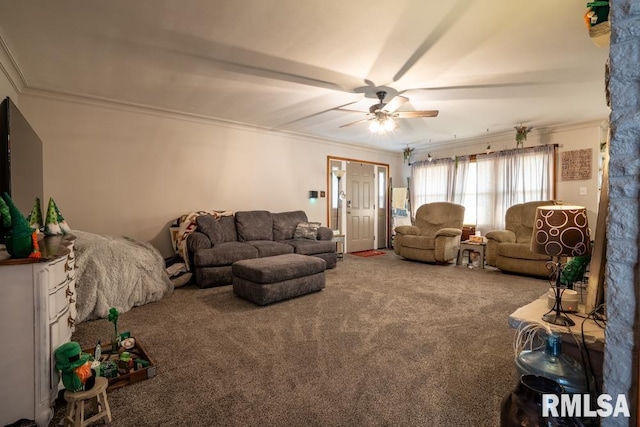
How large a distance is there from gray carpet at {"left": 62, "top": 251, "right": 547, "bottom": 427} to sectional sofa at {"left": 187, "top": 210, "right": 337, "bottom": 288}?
0.36m

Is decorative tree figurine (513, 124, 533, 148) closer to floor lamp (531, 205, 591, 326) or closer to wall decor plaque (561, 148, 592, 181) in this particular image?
wall decor plaque (561, 148, 592, 181)

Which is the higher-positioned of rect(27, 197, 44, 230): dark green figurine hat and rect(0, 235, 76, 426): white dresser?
rect(27, 197, 44, 230): dark green figurine hat

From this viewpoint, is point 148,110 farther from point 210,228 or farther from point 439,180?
point 439,180

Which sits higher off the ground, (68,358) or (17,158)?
(17,158)

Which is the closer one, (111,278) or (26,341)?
(26,341)

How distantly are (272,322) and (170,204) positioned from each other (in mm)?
2763

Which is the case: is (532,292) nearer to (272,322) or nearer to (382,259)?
(382,259)

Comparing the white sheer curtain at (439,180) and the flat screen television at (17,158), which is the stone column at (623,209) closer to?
the flat screen television at (17,158)

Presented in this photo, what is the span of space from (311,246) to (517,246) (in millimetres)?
3075

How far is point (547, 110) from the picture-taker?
4.24 m

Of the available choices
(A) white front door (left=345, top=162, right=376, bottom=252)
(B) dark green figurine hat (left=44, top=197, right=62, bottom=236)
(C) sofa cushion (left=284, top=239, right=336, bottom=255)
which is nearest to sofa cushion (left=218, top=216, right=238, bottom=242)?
(C) sofa cushion (left=284, top=239, right=336, bottom=255)

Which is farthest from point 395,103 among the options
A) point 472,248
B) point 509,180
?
point 509,180

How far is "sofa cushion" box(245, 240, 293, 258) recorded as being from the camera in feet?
13.7

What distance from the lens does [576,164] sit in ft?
16.2
